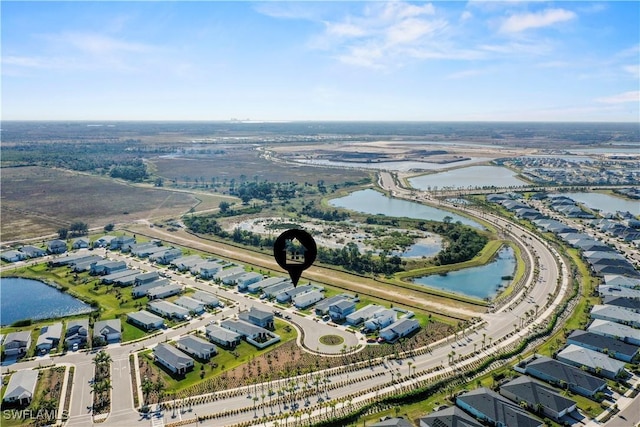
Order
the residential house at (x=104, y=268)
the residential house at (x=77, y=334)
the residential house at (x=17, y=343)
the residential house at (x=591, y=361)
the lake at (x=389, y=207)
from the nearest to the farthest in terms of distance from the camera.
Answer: the residential house at (x=591, y=361) < the residential house at (x=17, y=343) < the residential house at (x=77, y=334) < the residential house at (x=104, y=268) < the lake at (x=389, y=207)

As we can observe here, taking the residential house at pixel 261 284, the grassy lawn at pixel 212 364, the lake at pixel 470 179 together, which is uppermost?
the lake at pixel 470 179

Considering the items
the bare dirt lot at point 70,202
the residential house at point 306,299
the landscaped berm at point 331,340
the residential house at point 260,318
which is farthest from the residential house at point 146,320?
the bare dirt lot at point 70,202

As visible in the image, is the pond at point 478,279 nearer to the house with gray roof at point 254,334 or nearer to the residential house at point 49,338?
the house with gray roof at point 254,334

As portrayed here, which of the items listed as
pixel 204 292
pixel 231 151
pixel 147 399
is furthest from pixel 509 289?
pixel 231 151

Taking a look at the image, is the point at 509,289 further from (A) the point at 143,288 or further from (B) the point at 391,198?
(B) the point at 391,198

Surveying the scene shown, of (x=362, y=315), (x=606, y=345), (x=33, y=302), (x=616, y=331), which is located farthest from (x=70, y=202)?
(x=616, y=331)

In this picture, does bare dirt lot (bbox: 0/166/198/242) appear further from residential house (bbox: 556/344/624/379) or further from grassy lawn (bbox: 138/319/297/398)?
residential house (bbox: 556/344/624/379)
